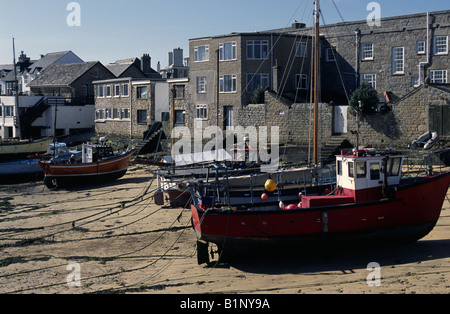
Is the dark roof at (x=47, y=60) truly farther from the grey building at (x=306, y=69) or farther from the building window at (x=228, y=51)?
the building window at (x=228, y=51)

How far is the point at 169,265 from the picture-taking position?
16406 mm

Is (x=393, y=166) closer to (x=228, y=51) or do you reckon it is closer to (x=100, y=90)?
(x=228, y=51)

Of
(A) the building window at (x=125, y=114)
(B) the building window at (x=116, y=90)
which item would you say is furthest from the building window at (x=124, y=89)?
(A) the building window at (x=125, y=114)

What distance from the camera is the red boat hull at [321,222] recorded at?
52.6ft

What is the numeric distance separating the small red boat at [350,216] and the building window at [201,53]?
2900cm

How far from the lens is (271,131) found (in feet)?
125

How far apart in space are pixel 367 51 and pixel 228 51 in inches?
446

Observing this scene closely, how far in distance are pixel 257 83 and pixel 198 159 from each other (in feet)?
42.8

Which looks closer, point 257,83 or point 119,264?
point 119,264

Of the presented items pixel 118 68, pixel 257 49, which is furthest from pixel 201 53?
pixel 118 68

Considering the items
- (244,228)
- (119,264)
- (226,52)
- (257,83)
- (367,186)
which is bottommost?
(119,264)
